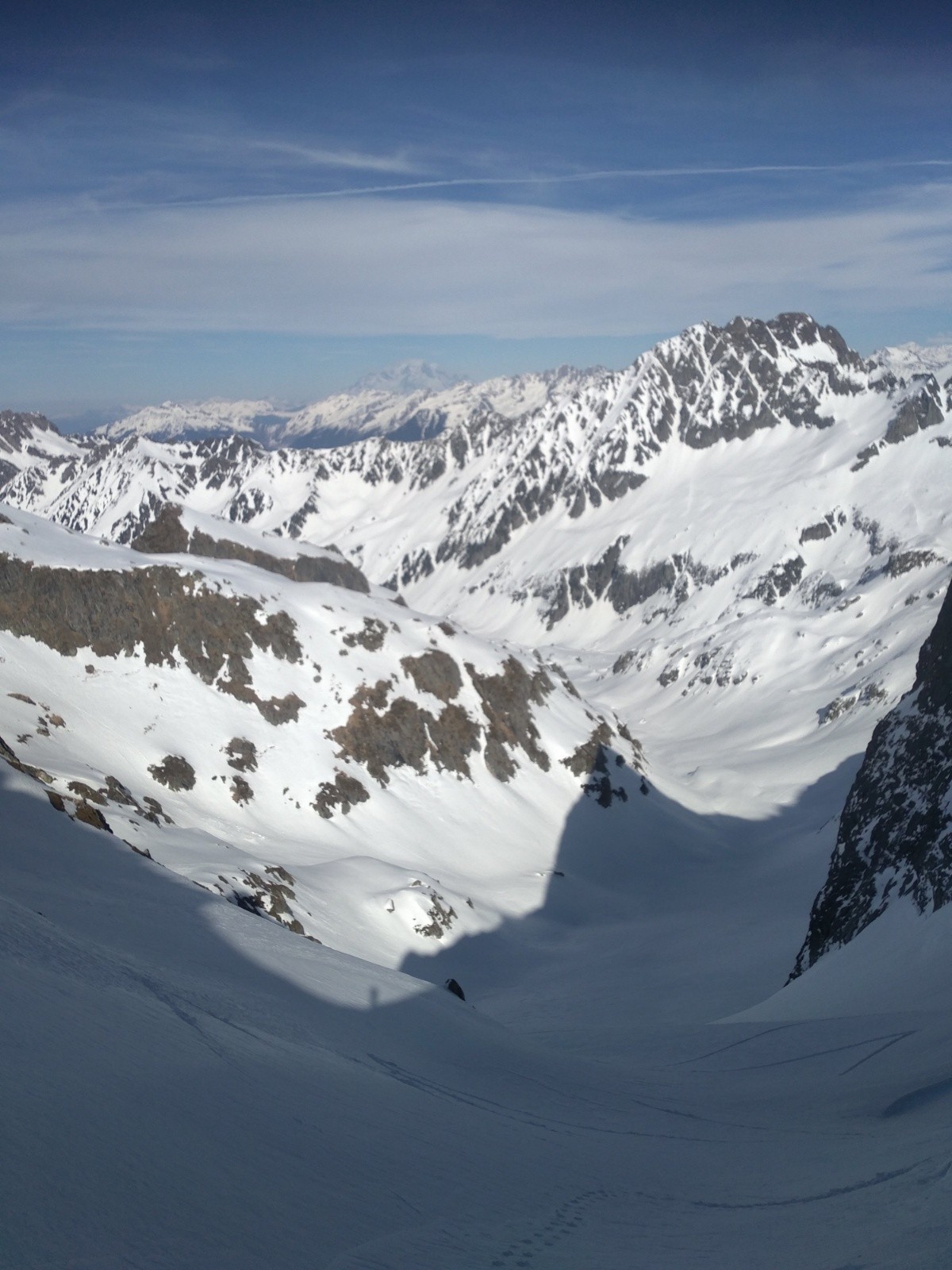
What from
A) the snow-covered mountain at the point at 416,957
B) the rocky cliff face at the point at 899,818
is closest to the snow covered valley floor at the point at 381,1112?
the snow-covered mountain at the point at 416,957

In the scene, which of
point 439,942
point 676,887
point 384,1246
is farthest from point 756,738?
point 384,1246

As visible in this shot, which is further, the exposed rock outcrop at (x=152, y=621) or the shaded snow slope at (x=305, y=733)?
the exposed rock outcrop at (x=152, y=621)

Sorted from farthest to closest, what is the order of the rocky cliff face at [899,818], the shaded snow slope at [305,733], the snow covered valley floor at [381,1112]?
the shaded snow slope at [305,733] < the rocky cliff face at [899,818] < the snow covered valley floor at [381,1112]

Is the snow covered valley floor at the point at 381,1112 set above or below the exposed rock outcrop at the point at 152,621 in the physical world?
below

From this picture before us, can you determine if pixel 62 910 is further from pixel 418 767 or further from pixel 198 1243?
pixel 418 767

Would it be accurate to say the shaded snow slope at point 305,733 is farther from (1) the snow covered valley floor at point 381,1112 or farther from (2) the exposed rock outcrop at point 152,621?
(1) the snow covered valley floor at point 381,1112

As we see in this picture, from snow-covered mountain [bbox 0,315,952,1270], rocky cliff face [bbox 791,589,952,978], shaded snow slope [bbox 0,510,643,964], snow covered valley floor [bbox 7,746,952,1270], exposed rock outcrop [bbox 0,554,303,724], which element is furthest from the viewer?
exposed rock outcrop [bbox 0,554,303,724]

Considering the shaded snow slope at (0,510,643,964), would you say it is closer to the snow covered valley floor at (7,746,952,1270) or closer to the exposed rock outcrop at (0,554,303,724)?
the exposed rock outcrop at (0,554,303,724)

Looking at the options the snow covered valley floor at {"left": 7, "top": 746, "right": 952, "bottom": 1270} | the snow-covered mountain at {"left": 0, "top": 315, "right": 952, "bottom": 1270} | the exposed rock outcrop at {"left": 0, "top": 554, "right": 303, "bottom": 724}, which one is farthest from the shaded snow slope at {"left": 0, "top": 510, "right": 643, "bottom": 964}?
the snow covered valley floor at {"left": 7, "top": 746, "right": 952, "bottom": 1270}
